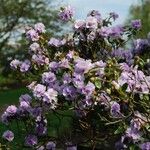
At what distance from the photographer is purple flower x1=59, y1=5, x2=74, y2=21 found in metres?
7.95

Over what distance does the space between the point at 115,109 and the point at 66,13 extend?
2093 millimetres

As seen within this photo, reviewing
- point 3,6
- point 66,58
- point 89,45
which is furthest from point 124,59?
point 3,6

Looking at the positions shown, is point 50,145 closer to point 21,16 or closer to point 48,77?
point 48,77

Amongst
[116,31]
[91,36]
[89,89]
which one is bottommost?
[116,31]

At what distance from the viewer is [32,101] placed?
7.18 m

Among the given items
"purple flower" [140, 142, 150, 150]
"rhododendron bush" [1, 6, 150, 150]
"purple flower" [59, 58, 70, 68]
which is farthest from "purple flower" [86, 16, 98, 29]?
"purple flower" [140, 142, 150, 150]

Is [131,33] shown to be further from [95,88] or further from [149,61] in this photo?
[95,88]

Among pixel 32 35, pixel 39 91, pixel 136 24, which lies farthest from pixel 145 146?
pixel 136 24

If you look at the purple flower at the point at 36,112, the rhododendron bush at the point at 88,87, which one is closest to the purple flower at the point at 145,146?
the rhododendron bush at the point at 88,87

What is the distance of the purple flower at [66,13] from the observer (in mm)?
7945

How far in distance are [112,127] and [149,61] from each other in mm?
Answer: 1301

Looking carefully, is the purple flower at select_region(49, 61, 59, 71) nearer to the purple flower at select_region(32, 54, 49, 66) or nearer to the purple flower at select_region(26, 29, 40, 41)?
the purple flower at select_region(32, 54, 49, 66)

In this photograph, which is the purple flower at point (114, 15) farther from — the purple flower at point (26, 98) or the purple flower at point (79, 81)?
the purple flower at point (79, 81)

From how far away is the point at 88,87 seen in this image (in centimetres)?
611
